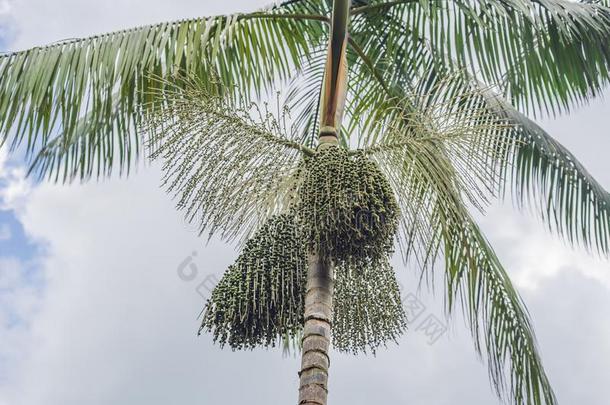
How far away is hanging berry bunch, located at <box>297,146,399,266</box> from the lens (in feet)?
11.4

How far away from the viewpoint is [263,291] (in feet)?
11.6

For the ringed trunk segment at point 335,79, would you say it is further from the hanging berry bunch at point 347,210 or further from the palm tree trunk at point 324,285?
the hanging berry bunch at point 347,210

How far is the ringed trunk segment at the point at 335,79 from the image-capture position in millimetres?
4125

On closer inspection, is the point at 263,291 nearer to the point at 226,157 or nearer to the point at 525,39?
the point at 226,157

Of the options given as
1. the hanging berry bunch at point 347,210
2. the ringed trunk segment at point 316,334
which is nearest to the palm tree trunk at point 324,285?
the ringed trunk segment at point 316,334

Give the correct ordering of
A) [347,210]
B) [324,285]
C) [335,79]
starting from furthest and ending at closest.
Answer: [335,79] → [324,285] → [347,210]

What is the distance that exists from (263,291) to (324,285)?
258 mm

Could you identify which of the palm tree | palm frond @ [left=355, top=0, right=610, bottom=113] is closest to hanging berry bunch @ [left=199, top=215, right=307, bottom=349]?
the palm tree

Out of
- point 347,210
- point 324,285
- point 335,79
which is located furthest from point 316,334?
point 335,79

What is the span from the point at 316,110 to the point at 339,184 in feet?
9.32

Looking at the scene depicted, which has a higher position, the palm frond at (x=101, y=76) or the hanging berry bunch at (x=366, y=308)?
the palm frond at (x=101, y=76)

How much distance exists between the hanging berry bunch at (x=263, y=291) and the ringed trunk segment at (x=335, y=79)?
59 centimetres

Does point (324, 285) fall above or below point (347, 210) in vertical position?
below

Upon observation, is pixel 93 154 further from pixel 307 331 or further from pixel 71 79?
pixel 307 331
